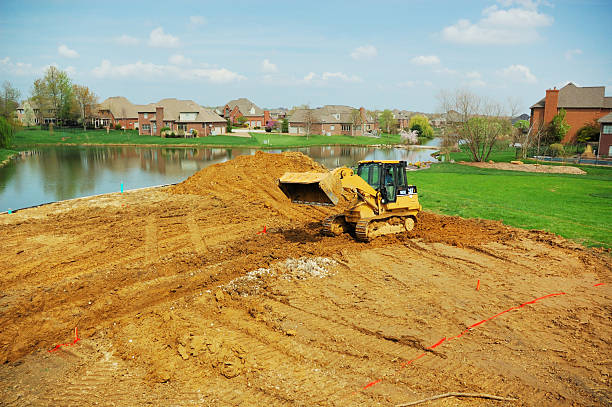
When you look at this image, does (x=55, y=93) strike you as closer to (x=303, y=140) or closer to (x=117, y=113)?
(x=117, y=113)

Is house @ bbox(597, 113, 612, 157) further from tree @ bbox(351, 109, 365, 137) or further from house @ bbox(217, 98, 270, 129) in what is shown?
house @ bbox(217, 98, 270, 129)

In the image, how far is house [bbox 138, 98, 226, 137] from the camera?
266ft

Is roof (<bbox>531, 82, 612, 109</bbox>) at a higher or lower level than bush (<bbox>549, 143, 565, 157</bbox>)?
higher

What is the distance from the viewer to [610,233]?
54.1 ft

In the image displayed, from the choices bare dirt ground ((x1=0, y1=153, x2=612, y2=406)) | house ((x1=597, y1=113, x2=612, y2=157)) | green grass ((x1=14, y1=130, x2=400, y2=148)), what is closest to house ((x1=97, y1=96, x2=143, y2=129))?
green grass ((x1=14, y1=130, x2=400, y2=148))

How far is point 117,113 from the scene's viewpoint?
307 ft

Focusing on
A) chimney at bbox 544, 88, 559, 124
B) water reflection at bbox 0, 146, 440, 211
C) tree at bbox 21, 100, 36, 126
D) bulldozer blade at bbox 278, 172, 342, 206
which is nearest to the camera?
bulldozer blade at bbox 278, 172, 342, 206

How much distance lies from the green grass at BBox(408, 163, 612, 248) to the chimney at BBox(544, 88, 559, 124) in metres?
28.4

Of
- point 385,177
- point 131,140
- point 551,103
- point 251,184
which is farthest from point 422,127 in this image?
point 385,177

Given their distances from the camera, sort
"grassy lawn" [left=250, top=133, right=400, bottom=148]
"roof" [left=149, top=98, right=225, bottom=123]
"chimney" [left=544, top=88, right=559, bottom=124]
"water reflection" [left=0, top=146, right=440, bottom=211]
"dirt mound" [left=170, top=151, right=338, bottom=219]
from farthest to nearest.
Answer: "roof" [left=149, top=98, right=225, bottom=123] → "grassy lawn" [left=250, top=133, right=400, bottom=148] → "chimney" [left=544, top=88, right=559, bottom=124] → "water reflection" [left=0, top=146, right=440, bottom=211] → "dirt mound" [left=170, top=151, right=338, bottom=219]

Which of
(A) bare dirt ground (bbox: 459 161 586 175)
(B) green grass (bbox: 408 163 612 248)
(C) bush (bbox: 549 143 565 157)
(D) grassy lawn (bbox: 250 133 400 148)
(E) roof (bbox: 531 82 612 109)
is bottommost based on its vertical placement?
(B) green grass (bbox: 408 163 612 248)

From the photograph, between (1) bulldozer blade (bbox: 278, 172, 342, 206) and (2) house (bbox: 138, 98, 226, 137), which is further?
(2) house (bbox: 138, 98, 226, 137)

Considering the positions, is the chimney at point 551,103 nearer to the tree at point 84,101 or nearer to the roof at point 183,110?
the roof at point 183,110

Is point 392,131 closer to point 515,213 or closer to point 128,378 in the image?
point 515,213
